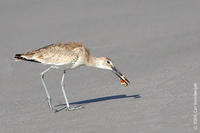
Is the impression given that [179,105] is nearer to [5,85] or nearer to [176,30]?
[5,85]

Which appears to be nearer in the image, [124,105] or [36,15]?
[124,105]

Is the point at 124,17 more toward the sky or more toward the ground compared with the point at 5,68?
more toward the sky

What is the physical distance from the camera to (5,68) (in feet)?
47.2

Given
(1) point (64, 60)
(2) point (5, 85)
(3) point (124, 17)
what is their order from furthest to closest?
(3) point (124, 17) < (2) point (5, 85) < (1) point (64, 60)

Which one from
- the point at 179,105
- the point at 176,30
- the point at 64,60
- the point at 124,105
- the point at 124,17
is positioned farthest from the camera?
the point at 124,17

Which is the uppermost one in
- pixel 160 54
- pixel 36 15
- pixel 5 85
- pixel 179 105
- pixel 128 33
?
pixel 36 15

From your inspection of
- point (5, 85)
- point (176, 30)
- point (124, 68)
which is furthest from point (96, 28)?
point (5, 85)

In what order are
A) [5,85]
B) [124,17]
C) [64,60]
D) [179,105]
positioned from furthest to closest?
[124,17] < [5,85] < [64,60] < [179,105]

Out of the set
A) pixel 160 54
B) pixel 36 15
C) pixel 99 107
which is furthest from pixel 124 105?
pixel 36 15

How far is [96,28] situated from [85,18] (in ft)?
3.70

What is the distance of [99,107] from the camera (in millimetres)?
10711

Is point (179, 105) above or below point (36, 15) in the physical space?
below

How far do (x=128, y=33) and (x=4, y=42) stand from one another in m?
3.82

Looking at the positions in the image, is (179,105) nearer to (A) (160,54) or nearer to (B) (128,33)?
(A) (160,54)
